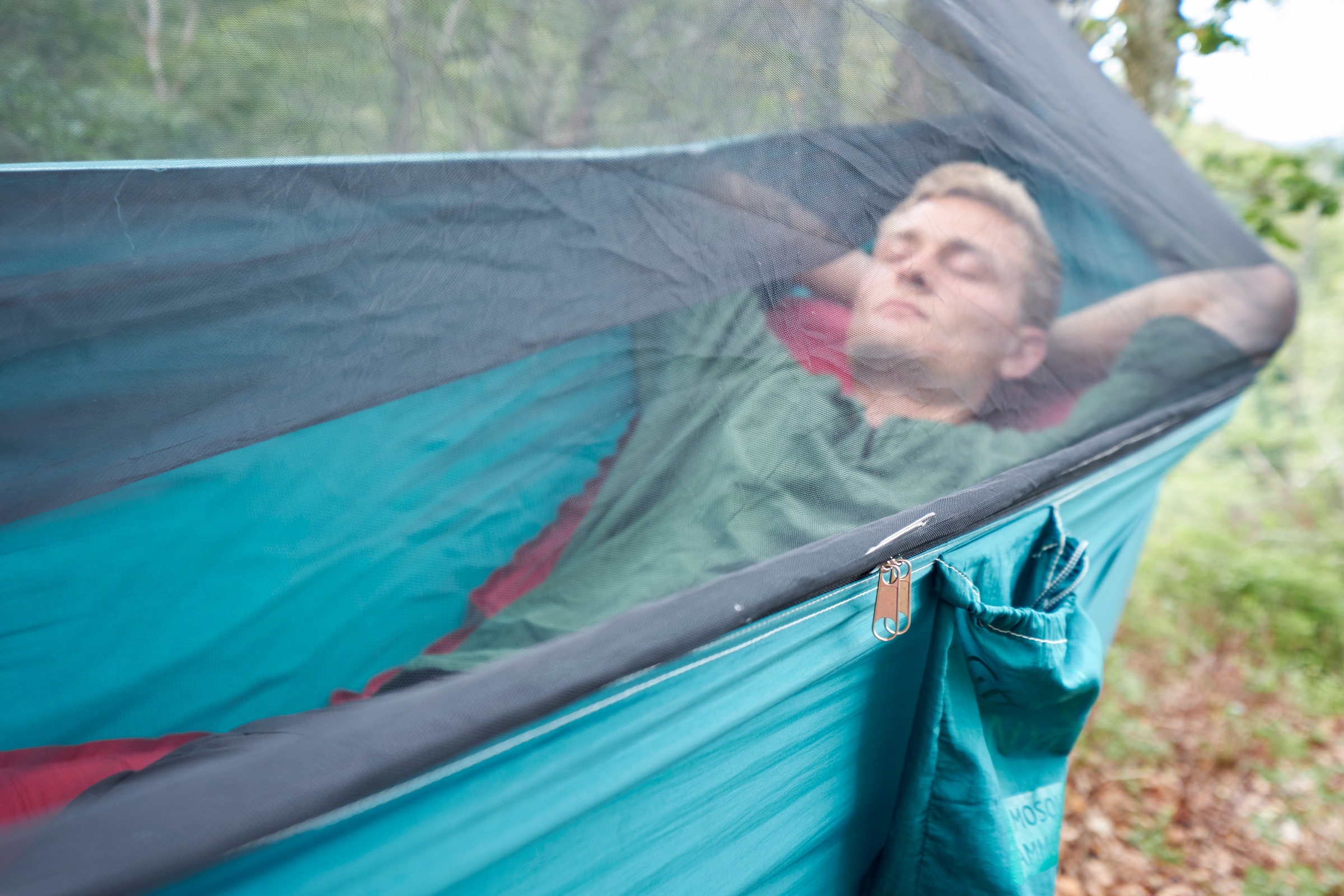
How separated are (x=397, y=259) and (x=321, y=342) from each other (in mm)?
91

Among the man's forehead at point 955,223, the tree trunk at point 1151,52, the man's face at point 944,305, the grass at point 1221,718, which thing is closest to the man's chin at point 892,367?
the man's face at point 944,305

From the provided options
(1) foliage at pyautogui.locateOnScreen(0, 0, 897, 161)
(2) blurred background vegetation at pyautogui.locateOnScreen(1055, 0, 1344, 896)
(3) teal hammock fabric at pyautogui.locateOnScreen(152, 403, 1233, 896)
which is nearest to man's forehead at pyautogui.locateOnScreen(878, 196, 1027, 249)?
(1) foliage at pyautogui.locateOnScreen(0, 0, 897, 161)

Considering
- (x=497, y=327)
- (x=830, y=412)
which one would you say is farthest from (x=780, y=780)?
(x=497, y=327)

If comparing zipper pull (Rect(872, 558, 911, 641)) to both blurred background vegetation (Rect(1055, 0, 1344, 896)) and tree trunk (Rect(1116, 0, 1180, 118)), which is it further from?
tree trunk (Rect(1116, 0, 1180, 118))

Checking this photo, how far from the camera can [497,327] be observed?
69 centimetres

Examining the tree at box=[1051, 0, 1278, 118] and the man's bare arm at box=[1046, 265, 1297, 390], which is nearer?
the man's bare arm at box=[1046, 265, 1297, 390]

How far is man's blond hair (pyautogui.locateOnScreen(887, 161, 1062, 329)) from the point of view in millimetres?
783

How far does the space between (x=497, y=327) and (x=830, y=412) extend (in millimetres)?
310

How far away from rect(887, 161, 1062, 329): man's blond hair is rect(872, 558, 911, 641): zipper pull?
332mm

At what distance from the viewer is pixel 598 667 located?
536 mm

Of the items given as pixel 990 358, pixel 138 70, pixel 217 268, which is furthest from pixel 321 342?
pixel 990 358

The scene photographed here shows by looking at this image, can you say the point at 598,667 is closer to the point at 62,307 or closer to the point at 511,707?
the point at 511,707

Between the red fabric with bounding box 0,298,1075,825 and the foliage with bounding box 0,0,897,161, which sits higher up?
the foliage with bounding box 0,0,897,161

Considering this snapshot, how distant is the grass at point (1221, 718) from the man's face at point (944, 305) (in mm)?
1264
